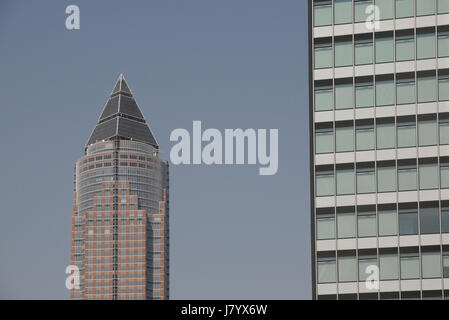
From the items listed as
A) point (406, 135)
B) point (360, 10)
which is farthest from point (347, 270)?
point (360, 10)

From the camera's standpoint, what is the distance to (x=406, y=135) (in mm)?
106750

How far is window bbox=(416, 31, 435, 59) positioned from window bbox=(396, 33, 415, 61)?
670mm

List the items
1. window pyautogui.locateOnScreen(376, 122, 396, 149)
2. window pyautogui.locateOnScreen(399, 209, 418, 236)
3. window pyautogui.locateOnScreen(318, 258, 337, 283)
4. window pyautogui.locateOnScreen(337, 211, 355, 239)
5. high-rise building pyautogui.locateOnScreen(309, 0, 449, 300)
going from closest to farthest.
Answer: high-rise building pyautogui.locateOnScreen(309, 0, 449, 300) → window pyautogui.locateOnScreen(399, 209, 418, 236) → window pyautogui.locateOnScreen(318, 258, 337, 283) → window pyautogui.locateOnScreen(337, 211, 355, 239) → window pyautogui.locateOnScreen(376, 122, 396, 149)

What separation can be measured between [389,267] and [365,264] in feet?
8.29

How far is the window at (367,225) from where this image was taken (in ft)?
342

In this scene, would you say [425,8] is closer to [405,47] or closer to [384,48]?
[405,47]

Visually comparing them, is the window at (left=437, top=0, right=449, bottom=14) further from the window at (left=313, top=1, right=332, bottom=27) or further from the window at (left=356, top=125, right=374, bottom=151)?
the window at (left=356, top=125, right=374, bottom=151)

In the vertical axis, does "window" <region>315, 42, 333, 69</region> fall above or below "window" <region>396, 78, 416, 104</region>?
above

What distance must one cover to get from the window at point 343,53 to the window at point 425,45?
7531mm

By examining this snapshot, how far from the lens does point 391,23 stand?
110 meters

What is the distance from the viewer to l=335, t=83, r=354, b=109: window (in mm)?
108875

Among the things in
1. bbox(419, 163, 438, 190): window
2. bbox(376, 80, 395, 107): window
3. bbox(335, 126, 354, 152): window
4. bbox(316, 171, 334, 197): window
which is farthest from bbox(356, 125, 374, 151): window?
bbox(419, 163, 438, 190): window

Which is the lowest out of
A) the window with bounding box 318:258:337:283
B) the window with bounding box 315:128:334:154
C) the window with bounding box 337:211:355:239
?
the window with bounding box 318:258:337:283
